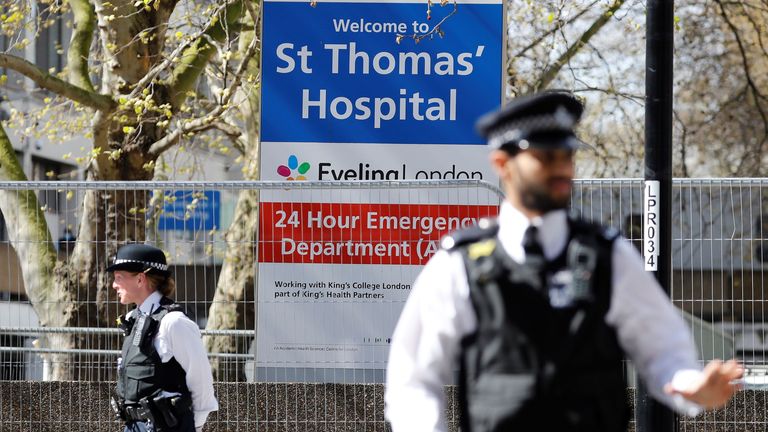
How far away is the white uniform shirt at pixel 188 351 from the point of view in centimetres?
612

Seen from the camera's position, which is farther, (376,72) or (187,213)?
(187,213)

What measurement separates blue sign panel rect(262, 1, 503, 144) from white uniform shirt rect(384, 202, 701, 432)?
5862mm

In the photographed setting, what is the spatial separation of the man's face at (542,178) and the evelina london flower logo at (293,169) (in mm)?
6026

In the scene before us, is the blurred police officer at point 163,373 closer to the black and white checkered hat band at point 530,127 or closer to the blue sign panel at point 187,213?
the blue sign panel at point 187,213

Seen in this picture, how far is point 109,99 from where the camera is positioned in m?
12.1

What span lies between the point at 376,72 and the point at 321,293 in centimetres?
180

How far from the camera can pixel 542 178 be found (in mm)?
3338

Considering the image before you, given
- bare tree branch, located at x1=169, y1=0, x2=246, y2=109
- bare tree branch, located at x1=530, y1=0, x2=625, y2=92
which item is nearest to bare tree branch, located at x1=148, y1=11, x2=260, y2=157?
bare tree branch, located at x1=169, y1=0, x2=246, y2=109

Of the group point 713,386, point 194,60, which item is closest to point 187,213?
point 194,60

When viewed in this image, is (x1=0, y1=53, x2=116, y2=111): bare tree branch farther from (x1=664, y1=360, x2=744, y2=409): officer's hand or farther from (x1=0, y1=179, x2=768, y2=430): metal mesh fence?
(x1=664, y1=360, x2=744, y2=409): officer's hand

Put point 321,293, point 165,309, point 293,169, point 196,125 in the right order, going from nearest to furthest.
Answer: point 165,309, point 321,293, point 293,169, point 196,125

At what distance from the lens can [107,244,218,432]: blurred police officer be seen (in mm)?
6105

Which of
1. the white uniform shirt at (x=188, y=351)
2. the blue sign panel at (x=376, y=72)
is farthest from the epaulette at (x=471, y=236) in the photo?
the blue sign panel at (x=376, y=72)

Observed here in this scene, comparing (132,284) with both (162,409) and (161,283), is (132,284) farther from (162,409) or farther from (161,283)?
(162,409)
